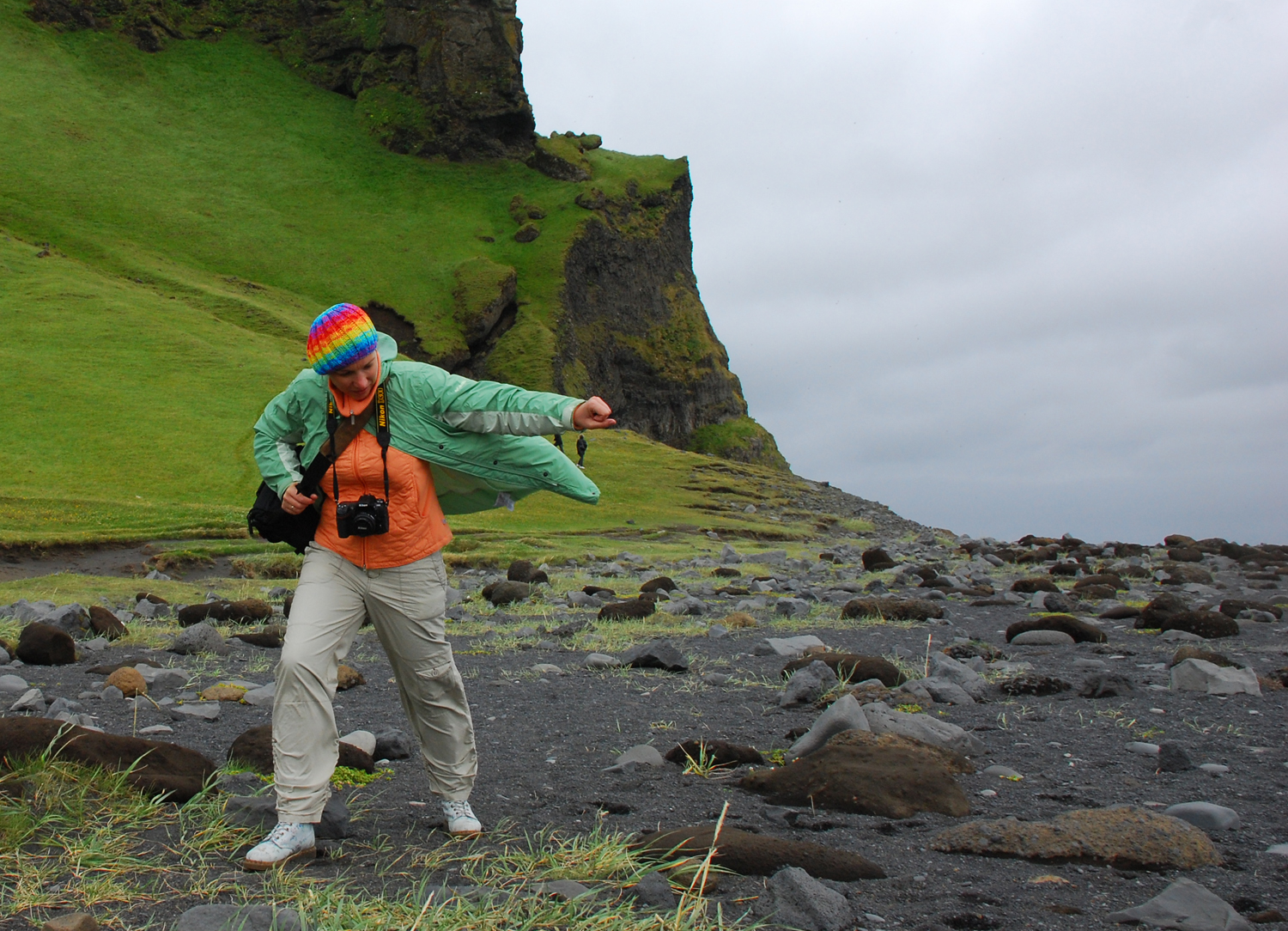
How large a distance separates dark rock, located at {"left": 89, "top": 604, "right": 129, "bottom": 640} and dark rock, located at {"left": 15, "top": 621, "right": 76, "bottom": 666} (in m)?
1.50

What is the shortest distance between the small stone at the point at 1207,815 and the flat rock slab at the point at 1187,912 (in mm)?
1105

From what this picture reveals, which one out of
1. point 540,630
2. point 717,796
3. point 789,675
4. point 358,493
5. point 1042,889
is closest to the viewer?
point 1042,889

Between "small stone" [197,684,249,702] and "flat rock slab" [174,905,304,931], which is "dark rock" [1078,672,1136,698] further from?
"small stone" [197,684,249,702]

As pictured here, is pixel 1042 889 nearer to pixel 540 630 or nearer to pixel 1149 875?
pixel 1149 875

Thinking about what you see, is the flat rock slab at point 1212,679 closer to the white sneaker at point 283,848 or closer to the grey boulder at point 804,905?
the grey boulder at point 804,905

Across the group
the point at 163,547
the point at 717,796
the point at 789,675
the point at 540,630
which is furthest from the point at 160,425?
the point at 717,796

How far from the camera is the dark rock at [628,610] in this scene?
12.9 meters

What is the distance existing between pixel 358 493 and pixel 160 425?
3335 cm

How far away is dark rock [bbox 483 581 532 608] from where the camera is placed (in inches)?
598

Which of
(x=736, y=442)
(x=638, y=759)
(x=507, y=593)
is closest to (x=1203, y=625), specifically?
(x=638, y=759)

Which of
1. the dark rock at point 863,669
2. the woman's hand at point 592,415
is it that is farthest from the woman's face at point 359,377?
the dark rock at point 863,669

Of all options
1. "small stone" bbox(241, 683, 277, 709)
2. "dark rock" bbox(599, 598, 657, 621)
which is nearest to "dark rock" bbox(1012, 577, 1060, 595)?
"dark rock" bbox(599, 598, 657, 621)

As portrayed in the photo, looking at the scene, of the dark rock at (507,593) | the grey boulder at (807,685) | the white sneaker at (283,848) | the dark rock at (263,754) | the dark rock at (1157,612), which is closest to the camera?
the white sneaker at (283,848)

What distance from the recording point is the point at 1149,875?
398 centimetres
